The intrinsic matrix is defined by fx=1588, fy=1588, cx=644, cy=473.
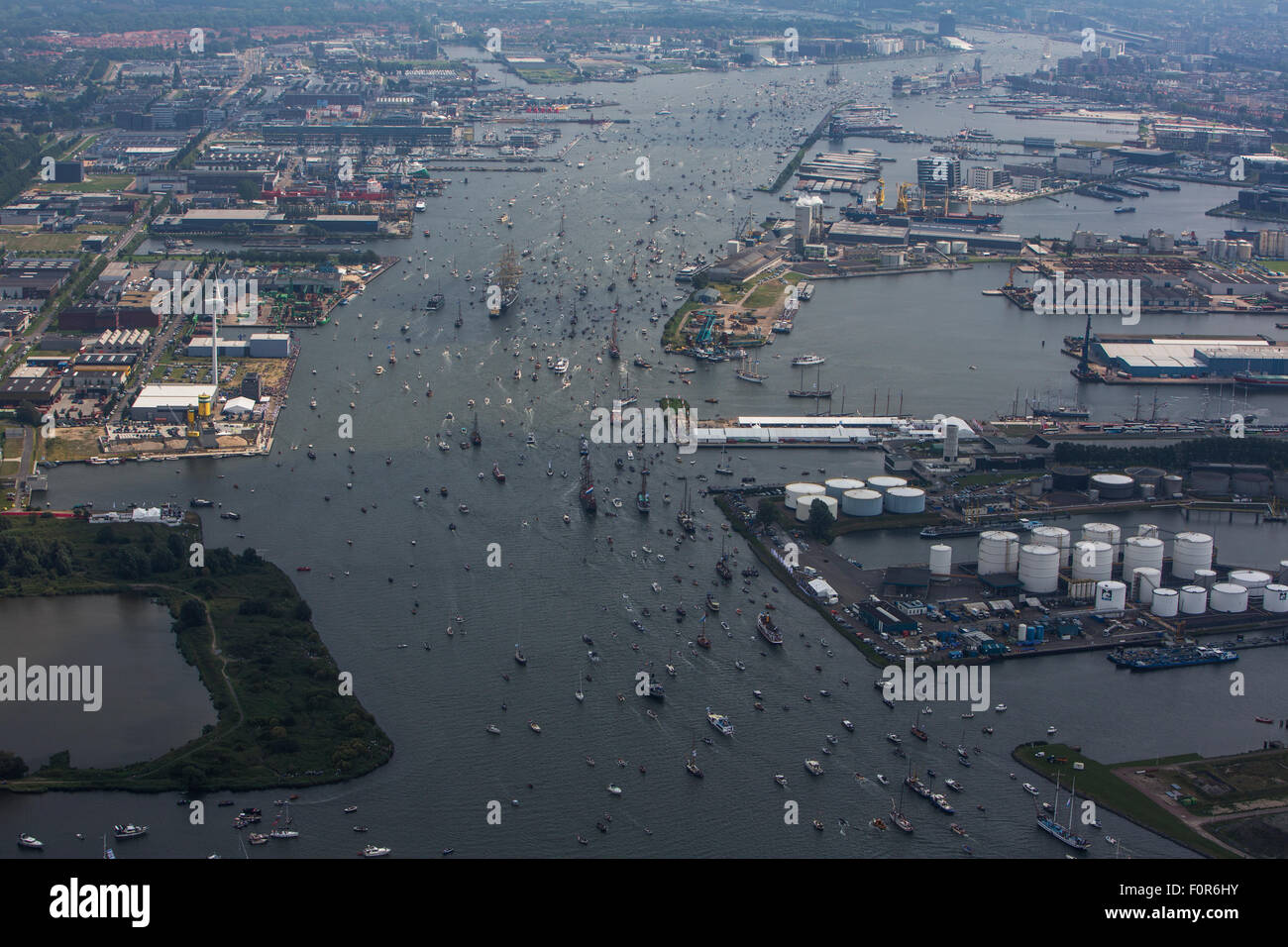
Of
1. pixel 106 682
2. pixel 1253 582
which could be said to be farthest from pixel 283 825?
pixel 1253 582

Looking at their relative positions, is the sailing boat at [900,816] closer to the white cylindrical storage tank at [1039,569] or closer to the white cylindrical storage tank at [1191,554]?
the white cylindrical storage tank at [1039,569]

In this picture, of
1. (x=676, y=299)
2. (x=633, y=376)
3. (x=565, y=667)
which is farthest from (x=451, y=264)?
(x=565, y=667)

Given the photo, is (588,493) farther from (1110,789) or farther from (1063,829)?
(1063,829)

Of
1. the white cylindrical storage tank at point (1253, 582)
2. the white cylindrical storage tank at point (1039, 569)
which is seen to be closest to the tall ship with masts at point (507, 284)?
the white cylindrical storage tank at point (1039, 569)

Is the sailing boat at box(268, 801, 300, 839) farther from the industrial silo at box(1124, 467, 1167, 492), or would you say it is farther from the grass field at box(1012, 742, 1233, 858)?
the industrial silo at box(1124, 467, 1167, 492)

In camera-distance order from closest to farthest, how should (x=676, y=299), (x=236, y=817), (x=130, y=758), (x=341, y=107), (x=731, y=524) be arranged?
(x=236, y=817) → (x=130, y=758) → (x=731, y=524) → (x=676, y=299) → (x=341, y=107)

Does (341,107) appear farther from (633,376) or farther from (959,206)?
(633,376)
